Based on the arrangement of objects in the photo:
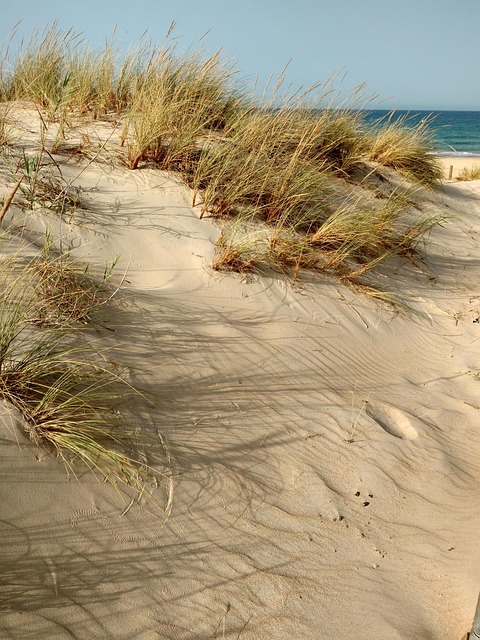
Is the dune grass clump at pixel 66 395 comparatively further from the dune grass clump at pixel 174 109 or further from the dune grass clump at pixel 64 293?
the dune grass clump at pixel 174 109

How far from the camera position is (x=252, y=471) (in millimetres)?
2938

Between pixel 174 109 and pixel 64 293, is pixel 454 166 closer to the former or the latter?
pixel 174 109

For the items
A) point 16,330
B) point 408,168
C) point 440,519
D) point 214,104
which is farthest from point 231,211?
point 408,168

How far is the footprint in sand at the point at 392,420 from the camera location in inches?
142

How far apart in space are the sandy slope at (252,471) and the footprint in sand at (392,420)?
2 cm

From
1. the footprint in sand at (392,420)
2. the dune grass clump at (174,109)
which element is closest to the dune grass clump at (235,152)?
the dune grass clump at (174,109)

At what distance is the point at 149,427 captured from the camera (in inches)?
113

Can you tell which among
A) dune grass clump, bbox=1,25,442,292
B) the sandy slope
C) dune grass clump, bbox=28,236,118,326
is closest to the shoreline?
dune grass clump, bbox=1,25,442,292

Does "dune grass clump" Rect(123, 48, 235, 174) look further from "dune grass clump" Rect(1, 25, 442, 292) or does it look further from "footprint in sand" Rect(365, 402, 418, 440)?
"footprint in sand" Rect(365, 402, 418, 440)

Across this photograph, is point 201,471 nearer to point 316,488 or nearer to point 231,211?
point 316,488

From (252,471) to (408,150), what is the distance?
20.4ft

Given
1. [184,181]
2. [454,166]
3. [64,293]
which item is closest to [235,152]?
[184,181]

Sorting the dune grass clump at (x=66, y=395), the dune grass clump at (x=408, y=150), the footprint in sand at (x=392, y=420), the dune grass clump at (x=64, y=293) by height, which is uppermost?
the dune grass clump at (x=408, y=150)

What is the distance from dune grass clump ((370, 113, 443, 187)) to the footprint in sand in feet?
15.9
